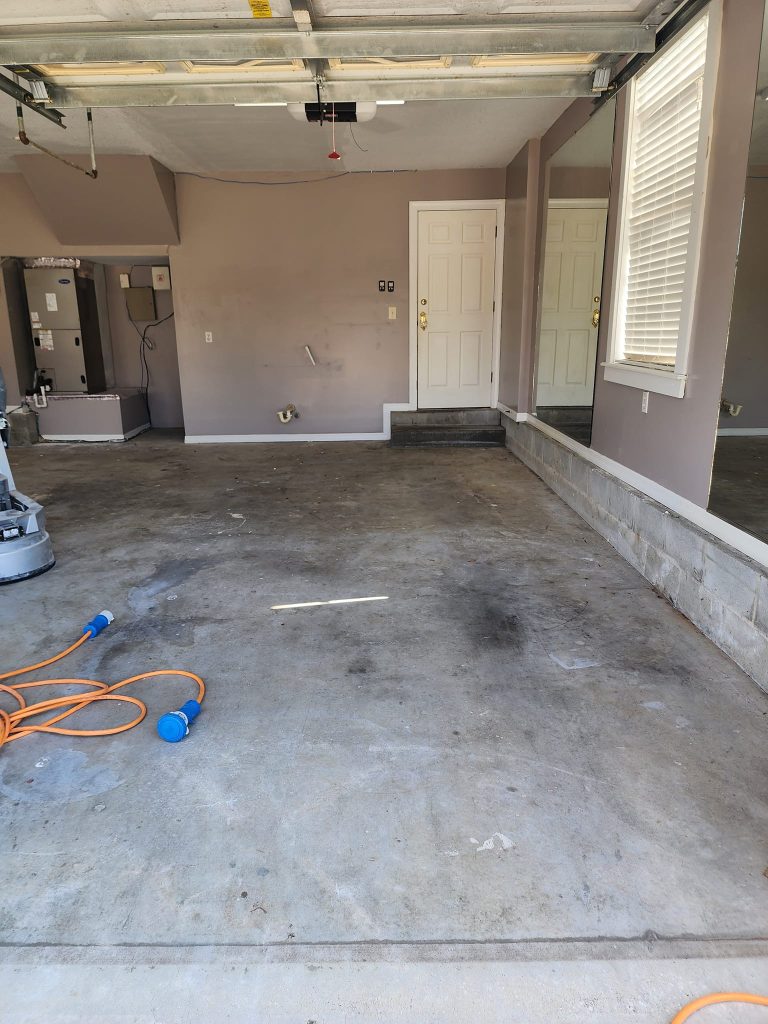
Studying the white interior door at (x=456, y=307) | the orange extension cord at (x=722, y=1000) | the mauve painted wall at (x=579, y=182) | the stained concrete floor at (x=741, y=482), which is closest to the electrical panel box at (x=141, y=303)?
the white interior door at (x=456, y=307)

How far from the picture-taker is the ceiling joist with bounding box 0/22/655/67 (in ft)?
9.97

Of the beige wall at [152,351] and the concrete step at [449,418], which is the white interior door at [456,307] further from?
the beige wall at [152,351]

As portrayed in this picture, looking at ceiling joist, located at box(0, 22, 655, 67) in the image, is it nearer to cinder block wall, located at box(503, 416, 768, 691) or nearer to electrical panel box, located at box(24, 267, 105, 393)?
cinder block wall, located at box(503, 416, 768, 691)

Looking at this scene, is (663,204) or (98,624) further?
(663,204)

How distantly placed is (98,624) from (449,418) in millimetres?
5017

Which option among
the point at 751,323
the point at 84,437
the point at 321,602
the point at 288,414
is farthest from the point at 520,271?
the point at 84,437

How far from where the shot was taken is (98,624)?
9.20 feet

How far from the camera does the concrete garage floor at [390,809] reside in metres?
1.30

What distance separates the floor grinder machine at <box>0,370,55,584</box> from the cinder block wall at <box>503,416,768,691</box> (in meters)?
3.29

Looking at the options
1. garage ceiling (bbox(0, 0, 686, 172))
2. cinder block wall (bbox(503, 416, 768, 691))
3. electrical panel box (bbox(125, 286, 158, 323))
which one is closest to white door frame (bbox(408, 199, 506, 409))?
garage ceiling (bbox(0, 0, 686, 172))

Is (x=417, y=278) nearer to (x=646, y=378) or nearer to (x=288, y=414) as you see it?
(x=288, y=414)

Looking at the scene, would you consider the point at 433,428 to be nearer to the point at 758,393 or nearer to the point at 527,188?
the point at 527,188

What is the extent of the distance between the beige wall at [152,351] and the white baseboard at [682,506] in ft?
18.3

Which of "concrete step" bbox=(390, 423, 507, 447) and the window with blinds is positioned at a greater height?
the window with blinds
